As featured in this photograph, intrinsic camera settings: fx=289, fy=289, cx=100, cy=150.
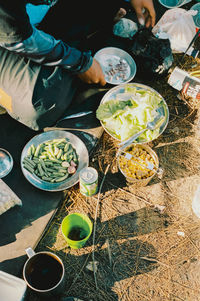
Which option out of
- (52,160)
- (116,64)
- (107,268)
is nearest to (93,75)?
(116,64)

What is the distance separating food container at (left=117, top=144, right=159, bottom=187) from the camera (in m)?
2.61

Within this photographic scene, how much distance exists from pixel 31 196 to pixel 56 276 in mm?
767

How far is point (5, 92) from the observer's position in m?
2.60

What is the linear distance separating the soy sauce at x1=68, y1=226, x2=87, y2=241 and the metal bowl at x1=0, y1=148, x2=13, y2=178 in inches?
31.8

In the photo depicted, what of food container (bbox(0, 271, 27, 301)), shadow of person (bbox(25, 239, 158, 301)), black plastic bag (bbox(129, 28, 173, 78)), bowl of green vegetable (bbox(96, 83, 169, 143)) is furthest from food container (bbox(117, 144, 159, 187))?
food container (bbox(0, 271, 27, 301))

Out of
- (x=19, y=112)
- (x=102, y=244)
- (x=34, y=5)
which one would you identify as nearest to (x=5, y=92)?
(x=19, y=112)

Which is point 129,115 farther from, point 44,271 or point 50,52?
point 44,271

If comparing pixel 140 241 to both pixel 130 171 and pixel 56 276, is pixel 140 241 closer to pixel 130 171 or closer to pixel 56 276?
pixel 130 171

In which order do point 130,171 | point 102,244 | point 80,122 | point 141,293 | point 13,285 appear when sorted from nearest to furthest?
point 13,285
point 141,293
point 102,244
point 130,171
point 80,122

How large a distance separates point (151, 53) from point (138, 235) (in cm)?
192

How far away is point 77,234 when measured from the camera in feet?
7.76

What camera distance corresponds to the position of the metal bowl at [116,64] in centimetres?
322

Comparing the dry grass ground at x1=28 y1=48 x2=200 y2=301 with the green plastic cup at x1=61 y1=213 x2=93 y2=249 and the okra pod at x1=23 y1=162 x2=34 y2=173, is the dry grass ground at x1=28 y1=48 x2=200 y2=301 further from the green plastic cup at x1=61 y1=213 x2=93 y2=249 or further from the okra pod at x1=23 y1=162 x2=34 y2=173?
the okra pod at x1=23 y1=162 x2=34 y2=173

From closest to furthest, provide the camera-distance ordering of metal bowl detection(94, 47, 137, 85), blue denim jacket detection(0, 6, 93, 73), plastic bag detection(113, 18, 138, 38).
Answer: blue denim jacket detection(0, 6, 93, 73) < metal bowl detection(94, 47, 137, 85) < plastic bag detection(113, 18, 138, 38)
